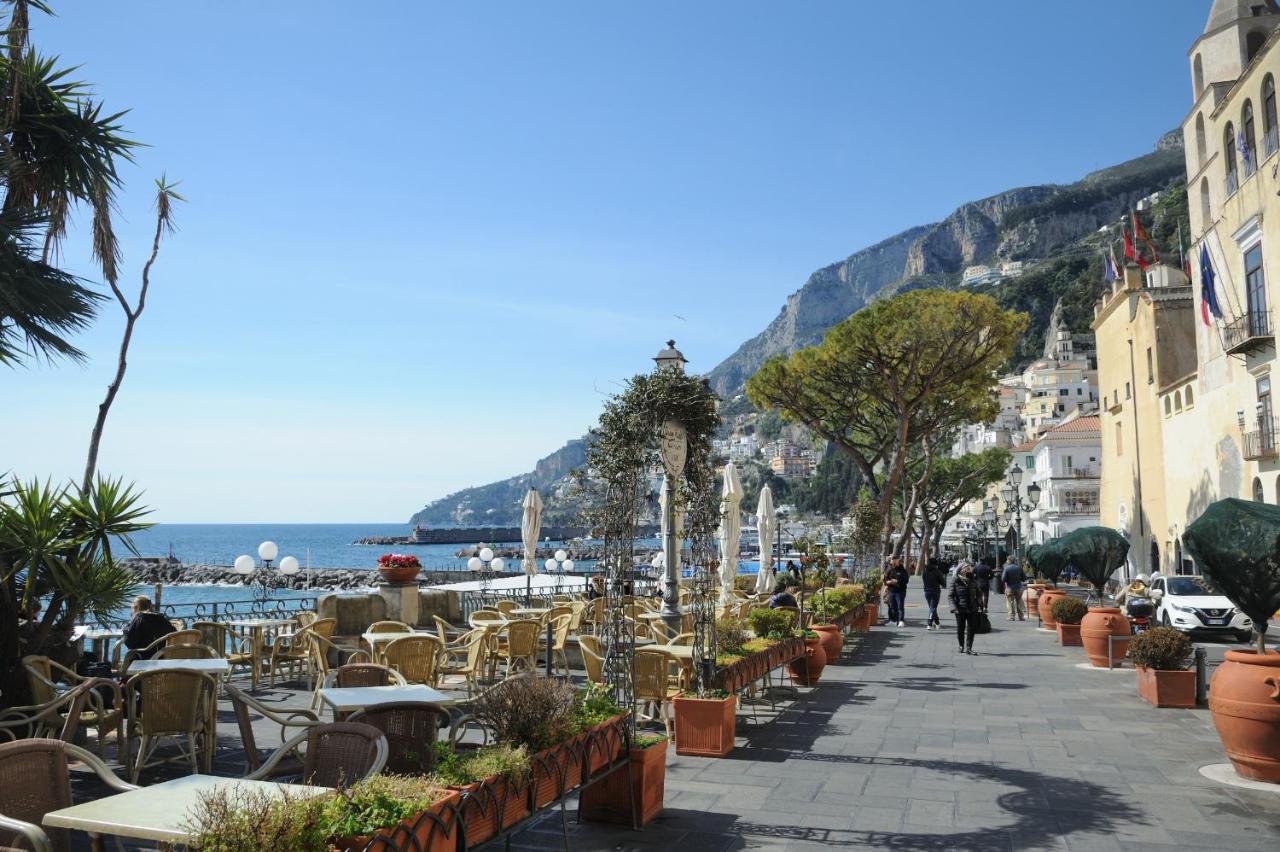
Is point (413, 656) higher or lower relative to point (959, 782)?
higher

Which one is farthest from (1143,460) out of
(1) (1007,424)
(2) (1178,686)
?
(1) (1007,424)

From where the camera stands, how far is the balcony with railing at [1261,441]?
73.5ft

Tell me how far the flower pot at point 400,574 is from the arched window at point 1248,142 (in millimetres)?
22668

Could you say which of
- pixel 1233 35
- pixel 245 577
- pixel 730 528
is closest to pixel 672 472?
pixel 730 528

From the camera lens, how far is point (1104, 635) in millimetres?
13352

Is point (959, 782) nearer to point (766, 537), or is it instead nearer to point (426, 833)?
point (426, 833)

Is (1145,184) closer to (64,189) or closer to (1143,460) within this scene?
(1143,460)

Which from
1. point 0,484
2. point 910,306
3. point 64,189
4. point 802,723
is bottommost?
point 802,723

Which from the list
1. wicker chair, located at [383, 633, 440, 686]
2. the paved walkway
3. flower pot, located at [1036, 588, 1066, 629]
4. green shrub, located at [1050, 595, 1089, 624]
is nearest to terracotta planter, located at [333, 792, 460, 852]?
the paved walkway

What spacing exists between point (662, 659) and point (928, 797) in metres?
2.70

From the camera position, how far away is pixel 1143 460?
3419 cm

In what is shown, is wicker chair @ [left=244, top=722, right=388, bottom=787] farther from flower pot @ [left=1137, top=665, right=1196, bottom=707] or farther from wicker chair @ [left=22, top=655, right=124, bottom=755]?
flower pot @ [left=1137, top=665, right=1196, bottom=707]

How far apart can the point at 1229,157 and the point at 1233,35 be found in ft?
13.2

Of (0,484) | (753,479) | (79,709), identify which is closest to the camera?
(79,709)
